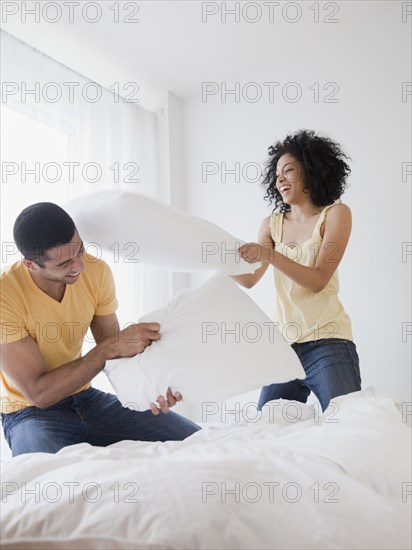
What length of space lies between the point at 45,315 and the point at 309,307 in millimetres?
827

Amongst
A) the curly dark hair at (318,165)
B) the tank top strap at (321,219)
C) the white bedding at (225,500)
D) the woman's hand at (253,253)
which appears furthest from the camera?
the curly dark hair at (318,165)

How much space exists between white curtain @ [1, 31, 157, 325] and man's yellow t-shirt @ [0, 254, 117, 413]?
44 centimetres

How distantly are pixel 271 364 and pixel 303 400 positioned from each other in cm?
45

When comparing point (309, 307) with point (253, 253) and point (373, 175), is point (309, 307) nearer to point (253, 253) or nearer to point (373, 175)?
point (253, 253)

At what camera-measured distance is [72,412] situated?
1.44m

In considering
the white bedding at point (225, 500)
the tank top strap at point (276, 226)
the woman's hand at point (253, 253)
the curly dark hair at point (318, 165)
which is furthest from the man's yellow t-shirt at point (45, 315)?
the curly dark hair at point (318, 165)

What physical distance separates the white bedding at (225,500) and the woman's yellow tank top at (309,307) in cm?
76

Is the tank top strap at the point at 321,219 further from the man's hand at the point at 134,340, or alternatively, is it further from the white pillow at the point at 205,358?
the man's hand at the point at 134,340

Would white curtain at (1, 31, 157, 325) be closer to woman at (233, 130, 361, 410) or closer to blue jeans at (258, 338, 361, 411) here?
woman at (233, 130, 361, 410)

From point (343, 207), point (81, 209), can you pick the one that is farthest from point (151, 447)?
point (343, 207)

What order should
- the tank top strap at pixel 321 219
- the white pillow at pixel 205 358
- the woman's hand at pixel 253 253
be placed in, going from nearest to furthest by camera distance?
the white pillow at pixel 205 358, the woman's hand at pixel 253 253, the tank top strap at pixel 321 219

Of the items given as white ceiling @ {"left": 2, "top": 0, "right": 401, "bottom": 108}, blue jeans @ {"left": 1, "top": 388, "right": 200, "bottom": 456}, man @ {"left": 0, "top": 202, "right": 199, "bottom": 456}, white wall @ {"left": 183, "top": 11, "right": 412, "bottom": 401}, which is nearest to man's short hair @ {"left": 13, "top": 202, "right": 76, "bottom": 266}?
man @ {"left": 0, "top": 202, "right": 199, "bottom": 456}

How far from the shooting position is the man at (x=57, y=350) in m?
1.33

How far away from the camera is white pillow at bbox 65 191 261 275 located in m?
1.34
